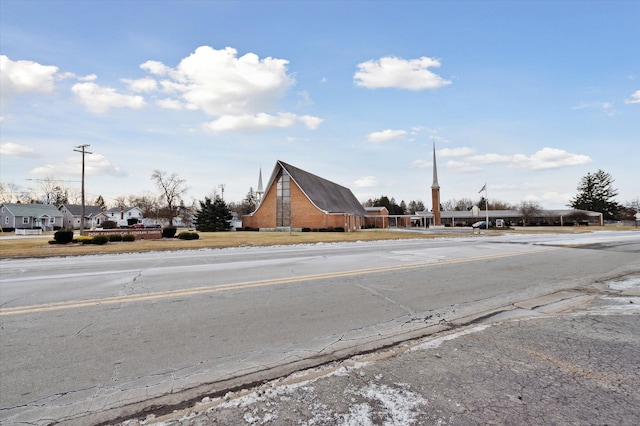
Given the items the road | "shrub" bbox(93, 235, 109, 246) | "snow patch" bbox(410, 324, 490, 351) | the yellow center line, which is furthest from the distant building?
"snow patch" bbox(410, 324, 490, 351)

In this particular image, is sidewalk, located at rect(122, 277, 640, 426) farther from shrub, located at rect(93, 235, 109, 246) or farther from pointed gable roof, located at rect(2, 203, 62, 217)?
pointed gable roof, located at rect(2, 203, 62, 217)

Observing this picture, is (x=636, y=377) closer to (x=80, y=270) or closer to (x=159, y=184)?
(x=80, y=270)

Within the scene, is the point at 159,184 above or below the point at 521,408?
above

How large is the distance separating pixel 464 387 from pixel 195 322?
3523mm

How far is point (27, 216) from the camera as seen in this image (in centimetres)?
6238

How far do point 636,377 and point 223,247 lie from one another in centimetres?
1717

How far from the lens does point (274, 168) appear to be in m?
51.8

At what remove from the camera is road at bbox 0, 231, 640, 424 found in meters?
3.08

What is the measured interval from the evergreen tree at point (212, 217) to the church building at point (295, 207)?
3237 millimetres

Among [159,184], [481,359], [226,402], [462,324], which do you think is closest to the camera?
[226,402]

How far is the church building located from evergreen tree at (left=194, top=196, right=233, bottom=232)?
3.24 m

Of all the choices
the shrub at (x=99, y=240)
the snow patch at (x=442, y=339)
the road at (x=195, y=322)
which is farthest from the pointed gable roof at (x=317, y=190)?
the snow patch at (x=442, y=339)

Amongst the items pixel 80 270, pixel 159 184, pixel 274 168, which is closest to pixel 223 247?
pixel 80 270

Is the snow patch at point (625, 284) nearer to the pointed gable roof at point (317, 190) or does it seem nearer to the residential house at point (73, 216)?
the pointed gable roof at point (317, 190)
